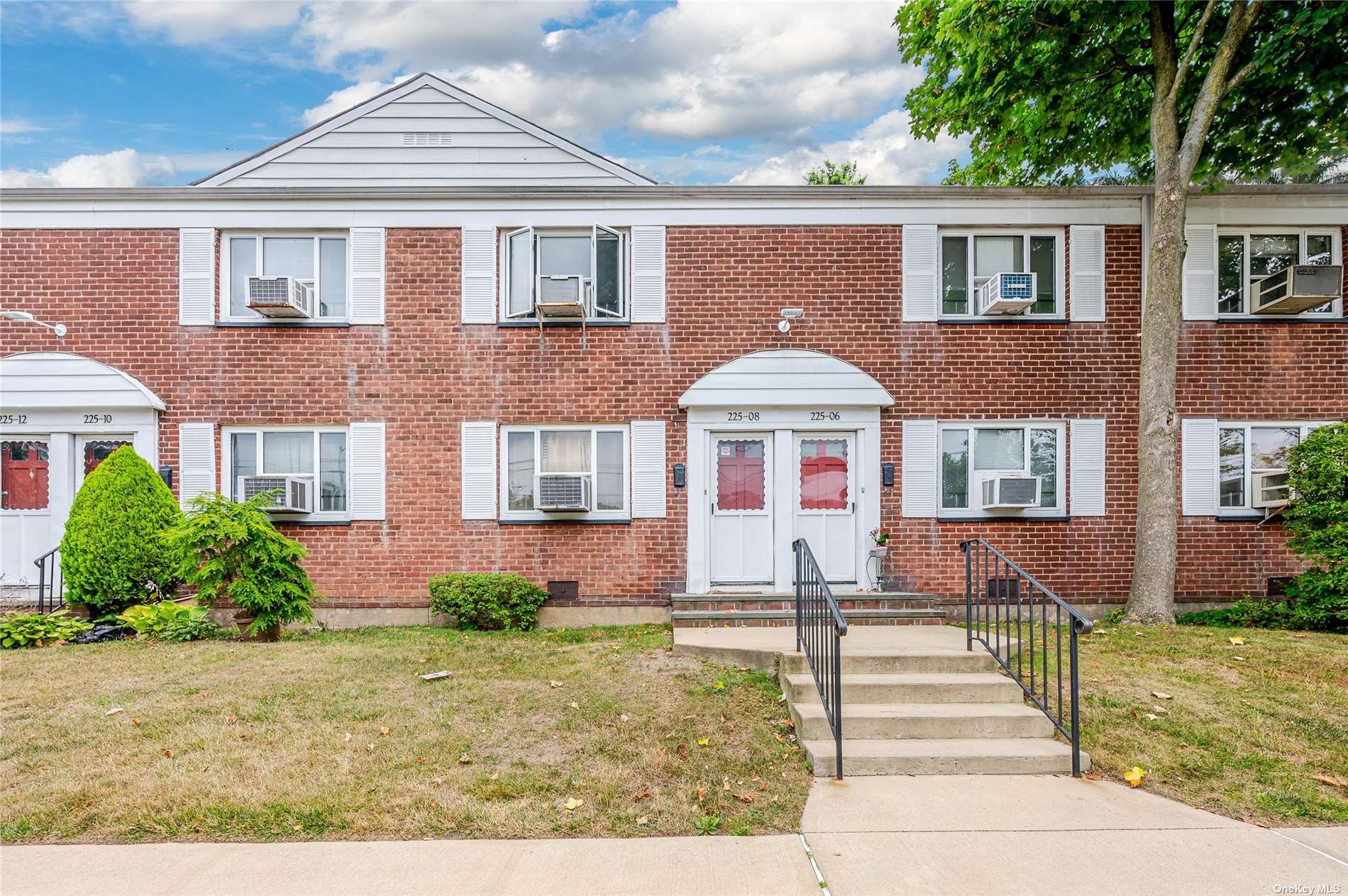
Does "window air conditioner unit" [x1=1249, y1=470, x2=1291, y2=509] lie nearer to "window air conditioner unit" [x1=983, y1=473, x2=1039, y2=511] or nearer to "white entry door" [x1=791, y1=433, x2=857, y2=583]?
"window air conditioner unit" [x1=983, y1=473, x2=1039, y2=511]

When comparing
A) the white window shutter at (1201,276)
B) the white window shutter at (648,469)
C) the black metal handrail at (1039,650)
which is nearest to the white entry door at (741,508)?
the white window shutter at (648,469)

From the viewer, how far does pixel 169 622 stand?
26.5 feet

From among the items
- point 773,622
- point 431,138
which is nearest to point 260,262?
point 431,138

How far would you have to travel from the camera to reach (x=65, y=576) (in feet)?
27.1

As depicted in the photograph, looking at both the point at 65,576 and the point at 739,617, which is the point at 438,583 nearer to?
the point at 739,617

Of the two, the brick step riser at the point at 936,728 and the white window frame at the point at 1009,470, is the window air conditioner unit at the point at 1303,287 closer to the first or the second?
the white window frame at the point at 1009,470

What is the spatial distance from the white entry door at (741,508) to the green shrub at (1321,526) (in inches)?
236

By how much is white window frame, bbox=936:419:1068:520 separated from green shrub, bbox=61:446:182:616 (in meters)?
8.98

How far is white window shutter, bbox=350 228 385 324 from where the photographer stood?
918 cm

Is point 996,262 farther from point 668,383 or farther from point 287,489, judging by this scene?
point 287,489

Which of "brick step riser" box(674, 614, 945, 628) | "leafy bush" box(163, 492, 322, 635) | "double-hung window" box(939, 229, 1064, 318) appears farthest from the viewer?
"double-hung window" box(939, 229, 1064, 318)

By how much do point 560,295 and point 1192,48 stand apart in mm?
7569

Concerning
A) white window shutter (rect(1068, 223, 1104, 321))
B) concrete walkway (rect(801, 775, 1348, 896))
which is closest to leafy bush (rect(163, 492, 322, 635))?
concrete walkway (rect(801, 775, 1348, 896))

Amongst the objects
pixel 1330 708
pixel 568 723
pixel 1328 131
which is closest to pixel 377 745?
pixel 568 723
